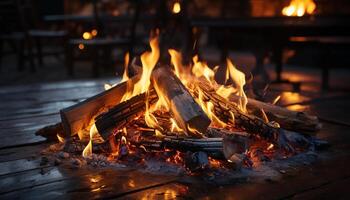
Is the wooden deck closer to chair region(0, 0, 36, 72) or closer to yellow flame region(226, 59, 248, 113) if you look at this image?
yellow flame region(226, 59, 248, 113)

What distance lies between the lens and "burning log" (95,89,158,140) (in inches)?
94.8

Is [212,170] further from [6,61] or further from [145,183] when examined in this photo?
[6,61]

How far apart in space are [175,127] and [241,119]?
0.41 m

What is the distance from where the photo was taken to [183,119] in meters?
2.26

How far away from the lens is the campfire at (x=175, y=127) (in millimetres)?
2223

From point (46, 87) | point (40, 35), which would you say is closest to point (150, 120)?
point (46, 87)

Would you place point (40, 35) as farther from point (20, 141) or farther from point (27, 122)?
point (20, 141)

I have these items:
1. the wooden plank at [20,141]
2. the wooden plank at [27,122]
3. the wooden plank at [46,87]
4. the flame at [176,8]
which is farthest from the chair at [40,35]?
the wooden plank at [20,141]

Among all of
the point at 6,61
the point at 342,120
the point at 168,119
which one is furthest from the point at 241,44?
the point at 168,119

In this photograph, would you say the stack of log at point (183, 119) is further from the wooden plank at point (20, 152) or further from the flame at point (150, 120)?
the wooden plank at point (20, 152)

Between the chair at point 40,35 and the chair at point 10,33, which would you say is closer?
the chair at point 40,35

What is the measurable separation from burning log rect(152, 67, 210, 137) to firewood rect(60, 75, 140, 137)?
25 cm

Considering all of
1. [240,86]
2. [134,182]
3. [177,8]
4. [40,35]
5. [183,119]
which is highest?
[177,8]

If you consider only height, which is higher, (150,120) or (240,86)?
(240,86)
